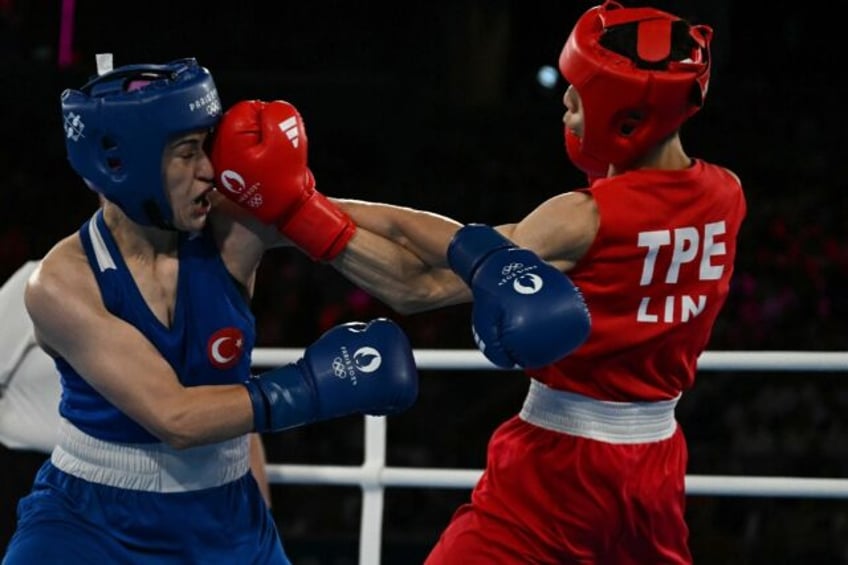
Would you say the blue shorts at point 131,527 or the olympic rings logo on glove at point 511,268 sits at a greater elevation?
the olympic rings logo on glove at point 511,268

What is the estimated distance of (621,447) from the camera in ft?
7.54

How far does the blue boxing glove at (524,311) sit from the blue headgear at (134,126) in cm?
53

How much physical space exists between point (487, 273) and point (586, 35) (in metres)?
0.44

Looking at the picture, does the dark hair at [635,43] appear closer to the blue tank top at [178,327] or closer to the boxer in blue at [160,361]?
the boxer in blue at [160,361]

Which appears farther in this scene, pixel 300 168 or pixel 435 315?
pixel 435 315

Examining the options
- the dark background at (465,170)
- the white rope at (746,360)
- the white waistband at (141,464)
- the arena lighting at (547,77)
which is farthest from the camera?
the arena lighting at (547,77)

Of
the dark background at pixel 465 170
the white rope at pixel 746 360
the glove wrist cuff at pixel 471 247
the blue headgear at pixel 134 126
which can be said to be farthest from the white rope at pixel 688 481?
the dark background at pixel 465 170

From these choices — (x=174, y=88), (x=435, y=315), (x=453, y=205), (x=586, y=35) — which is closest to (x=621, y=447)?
(x=586, y=35)

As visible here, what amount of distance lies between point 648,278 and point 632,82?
314mm

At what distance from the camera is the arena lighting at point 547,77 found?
29.5 ft

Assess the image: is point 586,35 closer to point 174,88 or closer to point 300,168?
point 300,168

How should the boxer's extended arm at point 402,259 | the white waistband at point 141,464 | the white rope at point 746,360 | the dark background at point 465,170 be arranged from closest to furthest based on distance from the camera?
the white waistband at point 141,464 → the boxer's extended arm at point 402,259 → the white rope at point 746,360 → the dark background at point 465,170

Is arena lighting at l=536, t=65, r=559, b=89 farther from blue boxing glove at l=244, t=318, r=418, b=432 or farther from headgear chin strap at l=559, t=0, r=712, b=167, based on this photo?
blue boxing glove at l=244, t=318, r=418, b=432

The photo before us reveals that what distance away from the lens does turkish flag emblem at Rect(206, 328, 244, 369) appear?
2297 millimetres
